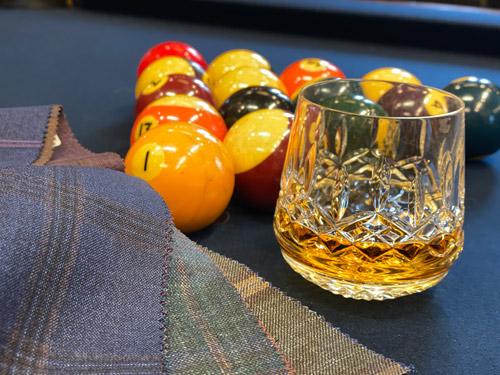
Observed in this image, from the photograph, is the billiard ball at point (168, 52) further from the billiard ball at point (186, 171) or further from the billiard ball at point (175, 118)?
the billiard ball at point (186, 171)

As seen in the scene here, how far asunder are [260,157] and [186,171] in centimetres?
14

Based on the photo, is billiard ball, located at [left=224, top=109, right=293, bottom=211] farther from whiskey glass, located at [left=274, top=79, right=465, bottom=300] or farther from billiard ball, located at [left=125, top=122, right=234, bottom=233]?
whiskey glass, located at [left=274, top=79, right=465, bottom=300]

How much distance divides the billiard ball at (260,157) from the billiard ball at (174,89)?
23 centimetres

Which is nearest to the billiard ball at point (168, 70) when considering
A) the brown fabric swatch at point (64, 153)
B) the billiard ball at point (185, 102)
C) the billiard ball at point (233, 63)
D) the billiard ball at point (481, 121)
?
the billiard ball at point (233, 63)

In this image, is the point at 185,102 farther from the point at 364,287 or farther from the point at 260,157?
the point at 364,287

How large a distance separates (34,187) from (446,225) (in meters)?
0.43

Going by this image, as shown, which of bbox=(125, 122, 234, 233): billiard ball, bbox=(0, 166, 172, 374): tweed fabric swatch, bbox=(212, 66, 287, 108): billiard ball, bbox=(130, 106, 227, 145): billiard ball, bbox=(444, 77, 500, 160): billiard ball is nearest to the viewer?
bbox=(0, 166, 172, 374): tweed fabric swatch

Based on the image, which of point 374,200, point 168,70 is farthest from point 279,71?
point 374,200

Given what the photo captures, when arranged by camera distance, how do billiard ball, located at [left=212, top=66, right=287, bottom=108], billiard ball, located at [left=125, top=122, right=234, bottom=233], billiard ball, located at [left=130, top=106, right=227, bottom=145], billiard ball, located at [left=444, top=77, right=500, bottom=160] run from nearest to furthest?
billiard ball, located at [left=125, top=122, right=234, bottom=233]
billiard ball, located at [left=130, top=106, right=227, bottom=145]
billiard ball, located at [left=444, top=77, right=500, bottom=160]
billiard ball, located at [left=212, top=66, right=287, bottom=108]

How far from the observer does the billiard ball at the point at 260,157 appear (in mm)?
856

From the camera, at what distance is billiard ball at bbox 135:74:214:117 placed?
110 centimetres

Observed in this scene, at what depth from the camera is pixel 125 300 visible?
1.75ft

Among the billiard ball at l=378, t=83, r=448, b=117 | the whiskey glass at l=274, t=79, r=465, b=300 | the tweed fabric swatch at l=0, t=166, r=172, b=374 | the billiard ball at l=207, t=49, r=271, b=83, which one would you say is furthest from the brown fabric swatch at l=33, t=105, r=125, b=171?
the billiard ball at l=207, t=49, r=271, b=83

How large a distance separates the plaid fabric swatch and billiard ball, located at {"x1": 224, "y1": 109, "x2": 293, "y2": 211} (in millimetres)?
217
